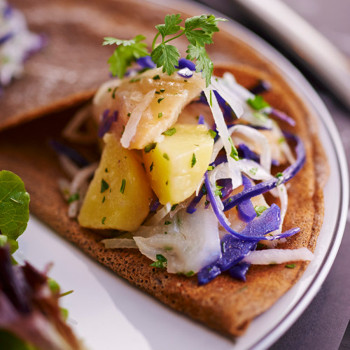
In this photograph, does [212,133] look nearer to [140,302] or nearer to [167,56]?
[167,56]

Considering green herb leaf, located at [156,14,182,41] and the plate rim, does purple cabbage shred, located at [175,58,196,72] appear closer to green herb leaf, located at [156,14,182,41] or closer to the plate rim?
green herb leaf, located at [156,14,182,41]

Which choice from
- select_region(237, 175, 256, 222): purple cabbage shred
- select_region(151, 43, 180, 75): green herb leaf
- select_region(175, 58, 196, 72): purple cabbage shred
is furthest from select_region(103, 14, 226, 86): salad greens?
select_region(237, 175, 256, 222): purple cabbage shred

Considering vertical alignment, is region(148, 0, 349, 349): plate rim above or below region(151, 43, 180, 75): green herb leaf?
below

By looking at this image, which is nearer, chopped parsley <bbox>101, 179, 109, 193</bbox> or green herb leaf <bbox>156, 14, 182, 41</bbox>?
green herb leaf <bbox>156, 14, 182, 41</bbox>

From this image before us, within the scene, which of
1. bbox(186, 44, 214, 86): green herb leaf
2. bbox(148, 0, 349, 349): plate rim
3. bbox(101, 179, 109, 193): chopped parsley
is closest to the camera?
bbox(148, 0, 349, 349): plate rim

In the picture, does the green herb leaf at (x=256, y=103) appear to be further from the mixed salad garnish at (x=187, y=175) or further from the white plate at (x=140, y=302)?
the white plate at (x=140, y=302)

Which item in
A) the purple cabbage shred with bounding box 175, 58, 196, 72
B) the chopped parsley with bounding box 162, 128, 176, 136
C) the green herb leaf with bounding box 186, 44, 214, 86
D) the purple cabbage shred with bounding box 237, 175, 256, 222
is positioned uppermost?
the green herb leaf with bounding box 186, 44, 214, 86

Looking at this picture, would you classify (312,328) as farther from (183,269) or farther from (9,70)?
(9,70)

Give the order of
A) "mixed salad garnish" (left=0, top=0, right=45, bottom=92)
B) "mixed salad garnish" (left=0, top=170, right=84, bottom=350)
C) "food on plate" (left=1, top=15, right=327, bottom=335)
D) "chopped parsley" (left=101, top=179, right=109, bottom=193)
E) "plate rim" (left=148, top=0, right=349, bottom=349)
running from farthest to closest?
1. "mixed salad garnish" (left=0, top=0, right=45, bottom=92)
2. "chopped parsley" (left=101, top=179, right=109, bottom=193)
3. "food on plate" (left=1, top=15, right=327, bottom=335)
4. "plate rim" (left=148, top=0, right=349, bottom=349)
5. "mixed salad garnish" (left=0, top=170, right=84, bottom=350)
